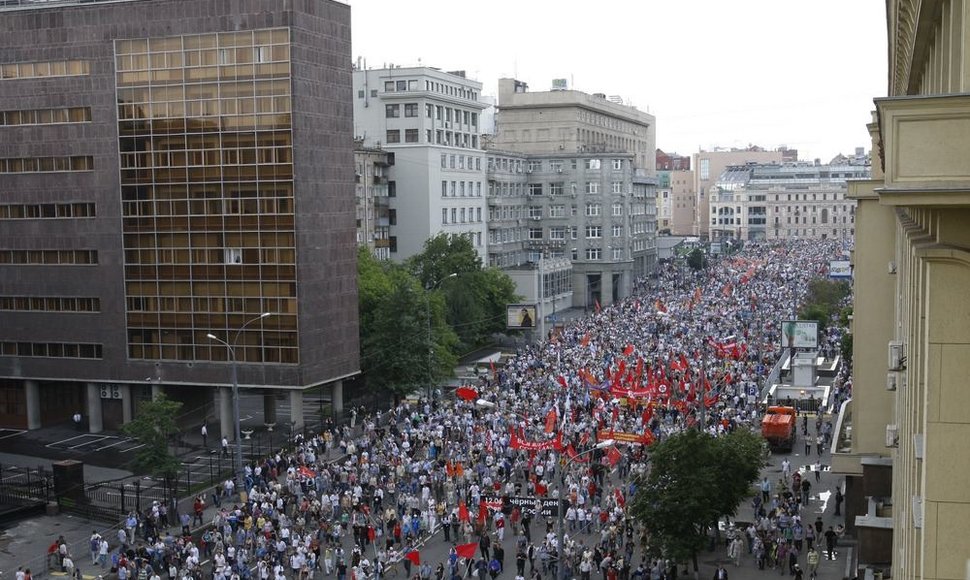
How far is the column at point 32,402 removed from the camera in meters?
58.7

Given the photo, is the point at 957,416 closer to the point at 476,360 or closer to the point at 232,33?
the point at 232,33

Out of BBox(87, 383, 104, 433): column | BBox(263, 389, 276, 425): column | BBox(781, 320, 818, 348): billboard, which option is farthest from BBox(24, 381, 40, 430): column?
BBox(781, 320, 818, 348): billboard

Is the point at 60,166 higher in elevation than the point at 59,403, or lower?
higher

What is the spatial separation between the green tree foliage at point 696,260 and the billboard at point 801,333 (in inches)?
3301

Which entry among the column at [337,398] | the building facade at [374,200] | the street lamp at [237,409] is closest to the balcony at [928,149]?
the street lamp at [237,409]

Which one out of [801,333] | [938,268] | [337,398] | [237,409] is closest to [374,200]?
[337,398]

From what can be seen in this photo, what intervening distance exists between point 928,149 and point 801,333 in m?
59.3

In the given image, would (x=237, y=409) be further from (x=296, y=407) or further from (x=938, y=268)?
(x=938, y=268)

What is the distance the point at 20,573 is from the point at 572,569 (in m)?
15.9

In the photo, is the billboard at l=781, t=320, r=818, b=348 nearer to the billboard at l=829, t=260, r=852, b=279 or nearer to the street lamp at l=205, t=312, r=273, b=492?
the billboard at l=829, t=260, r=852, b=279

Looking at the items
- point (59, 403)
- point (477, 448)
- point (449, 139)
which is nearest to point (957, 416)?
point (477, 448)

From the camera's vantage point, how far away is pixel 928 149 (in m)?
6.97

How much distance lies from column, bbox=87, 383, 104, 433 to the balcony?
5598 cm

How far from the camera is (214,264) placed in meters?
54.9
